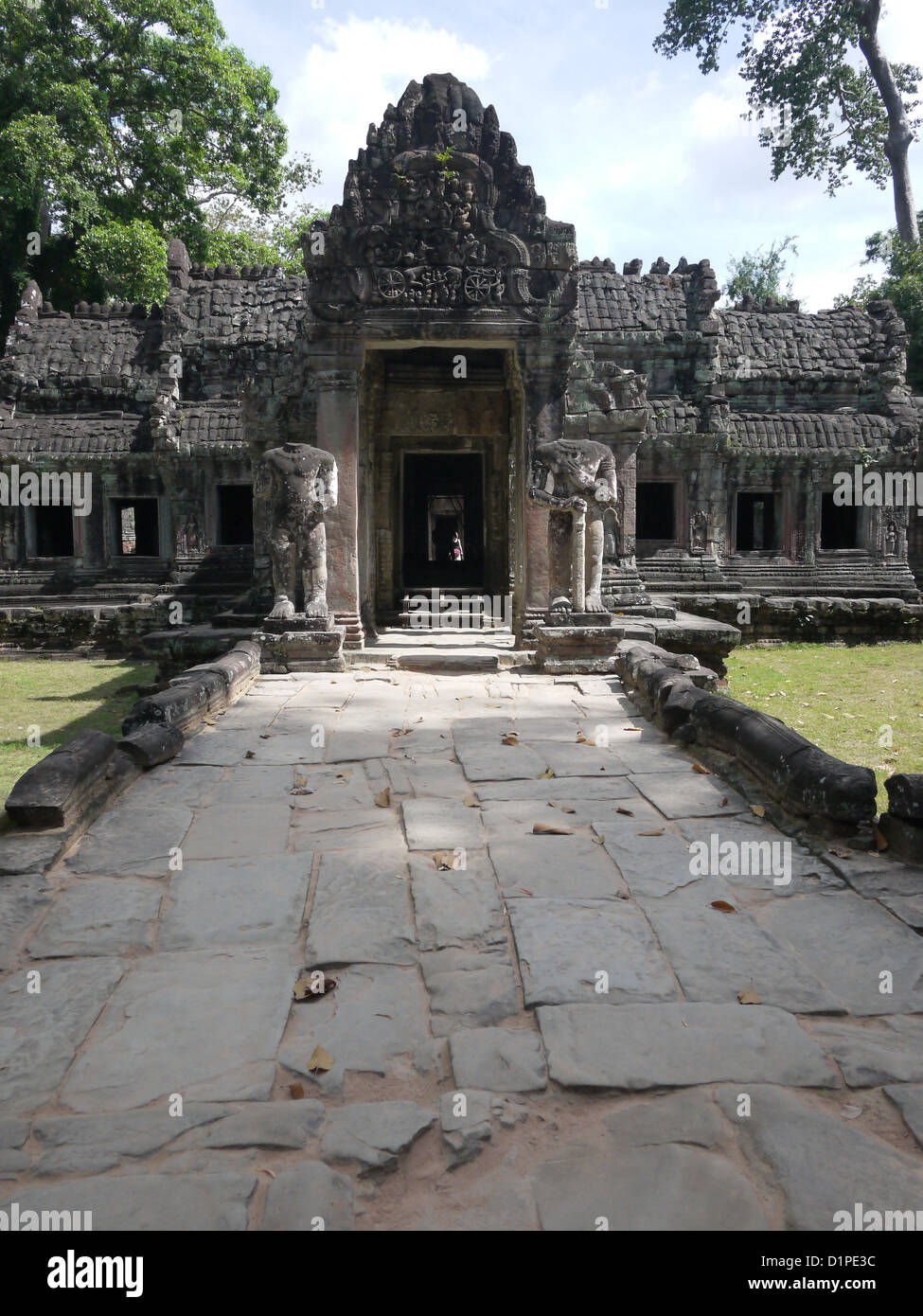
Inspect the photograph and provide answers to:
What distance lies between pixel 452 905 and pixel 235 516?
15.5m

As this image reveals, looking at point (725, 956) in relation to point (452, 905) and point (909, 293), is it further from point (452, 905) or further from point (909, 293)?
point (909, 293)

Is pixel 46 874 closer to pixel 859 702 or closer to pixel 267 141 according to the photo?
pixel 859 702

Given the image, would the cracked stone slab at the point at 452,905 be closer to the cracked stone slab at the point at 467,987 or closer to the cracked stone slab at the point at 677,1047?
the cracked stone slab at the point at 467,987

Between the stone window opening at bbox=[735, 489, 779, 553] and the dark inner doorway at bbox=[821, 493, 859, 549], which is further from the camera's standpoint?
the stone window opening at bbox=[735, 489, 779, 553]

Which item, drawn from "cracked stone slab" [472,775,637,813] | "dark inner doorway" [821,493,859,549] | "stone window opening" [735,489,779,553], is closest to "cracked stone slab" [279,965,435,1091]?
"cracked stone slab" [472,775,637,813]

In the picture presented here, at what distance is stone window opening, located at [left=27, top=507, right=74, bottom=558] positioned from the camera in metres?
17.7

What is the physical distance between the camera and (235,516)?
17484 millimetres

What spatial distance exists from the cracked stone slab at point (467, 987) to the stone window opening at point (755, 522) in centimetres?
1661

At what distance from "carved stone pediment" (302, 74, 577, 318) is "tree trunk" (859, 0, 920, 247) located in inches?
774

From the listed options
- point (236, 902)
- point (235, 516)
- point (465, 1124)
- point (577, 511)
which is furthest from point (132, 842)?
point (235, 516)

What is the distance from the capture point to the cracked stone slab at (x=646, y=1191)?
1702 millimetres

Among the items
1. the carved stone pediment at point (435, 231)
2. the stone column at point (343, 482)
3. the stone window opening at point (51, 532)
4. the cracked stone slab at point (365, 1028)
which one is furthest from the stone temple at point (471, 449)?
the cracked stone slab at point (365, 1028)

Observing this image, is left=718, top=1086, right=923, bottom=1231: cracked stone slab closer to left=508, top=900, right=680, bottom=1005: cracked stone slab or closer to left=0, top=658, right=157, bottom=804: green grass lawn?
left=508, top=900, right=680, bottom=1005: cracked stone slab

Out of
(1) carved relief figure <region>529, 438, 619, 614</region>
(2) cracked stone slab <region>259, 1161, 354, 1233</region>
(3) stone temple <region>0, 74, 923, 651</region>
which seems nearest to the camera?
(2) cracked stone slab <region>259, 1161, 354, 1233</region>
